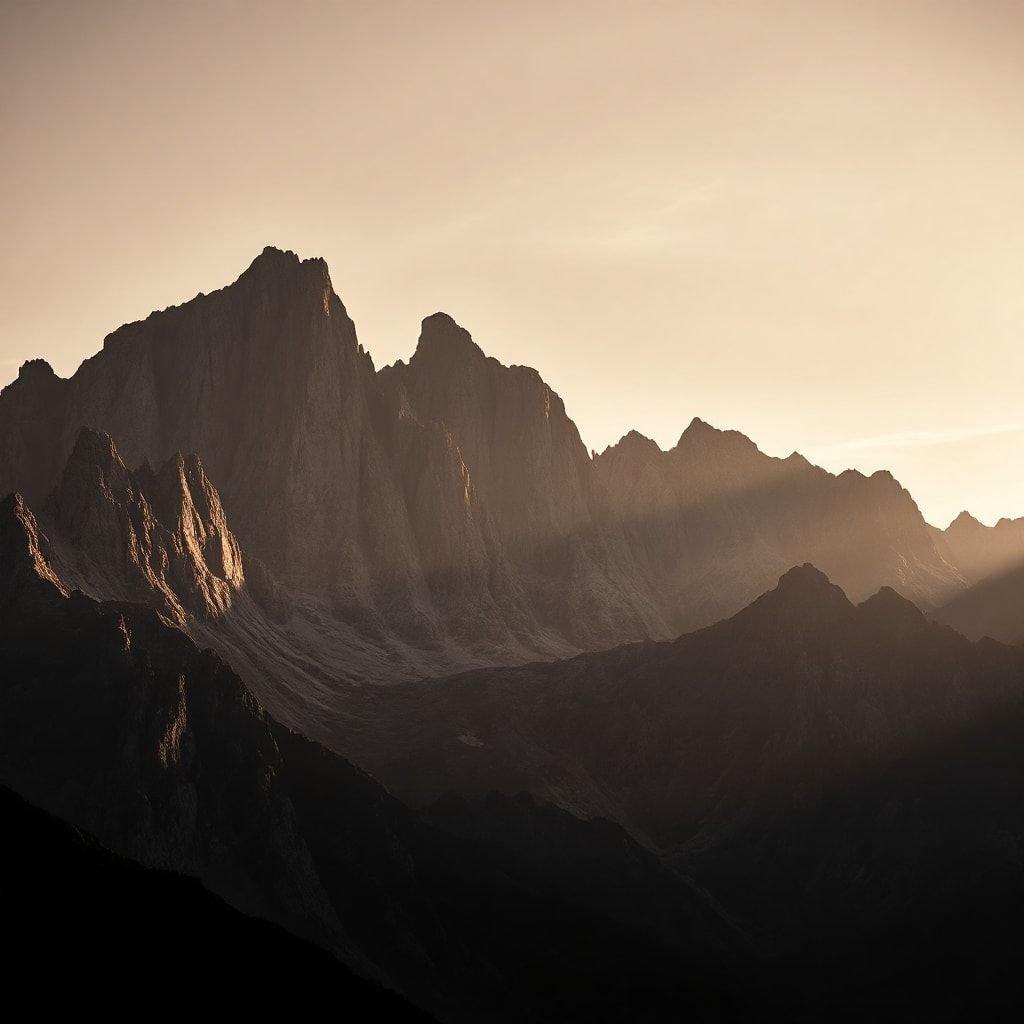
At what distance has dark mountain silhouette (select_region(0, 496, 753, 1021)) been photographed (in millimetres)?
160500

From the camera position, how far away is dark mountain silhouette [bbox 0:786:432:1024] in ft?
320

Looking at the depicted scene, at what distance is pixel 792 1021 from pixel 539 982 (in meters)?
25.3

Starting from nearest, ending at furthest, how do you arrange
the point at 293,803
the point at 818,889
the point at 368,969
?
the point at 368,969 → the point at 293,803 → the point at 818,889

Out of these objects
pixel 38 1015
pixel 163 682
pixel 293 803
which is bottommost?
pixel 38 1015

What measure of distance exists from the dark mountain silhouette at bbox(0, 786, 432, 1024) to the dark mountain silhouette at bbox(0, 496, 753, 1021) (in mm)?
43891

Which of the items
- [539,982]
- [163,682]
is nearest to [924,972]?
[539,982]

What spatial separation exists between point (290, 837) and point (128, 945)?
68.4 meters

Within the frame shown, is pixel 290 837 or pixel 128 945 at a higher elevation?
pixel 290 837

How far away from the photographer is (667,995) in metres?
165

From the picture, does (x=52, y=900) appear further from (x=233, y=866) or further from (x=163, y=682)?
(x=163, y=682)

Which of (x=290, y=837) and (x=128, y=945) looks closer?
(x=128, y=945)

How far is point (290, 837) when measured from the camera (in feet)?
558

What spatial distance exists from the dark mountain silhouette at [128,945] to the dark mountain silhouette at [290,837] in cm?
4389

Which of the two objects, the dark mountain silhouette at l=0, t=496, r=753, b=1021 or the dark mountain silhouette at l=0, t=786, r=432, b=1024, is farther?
the dark mountain silhouette at l=0, t=496, r=753, b=1021
